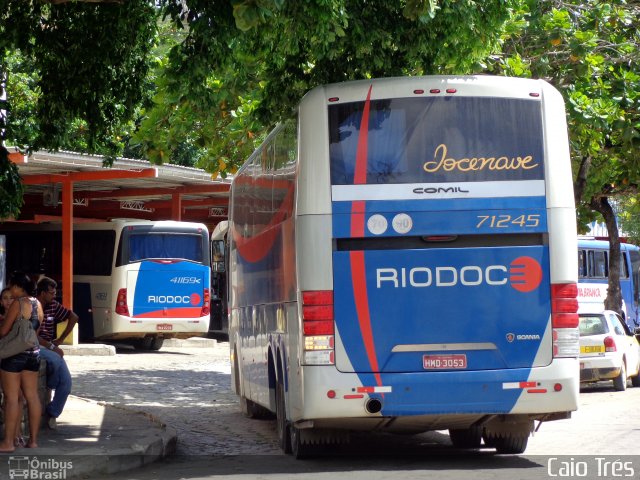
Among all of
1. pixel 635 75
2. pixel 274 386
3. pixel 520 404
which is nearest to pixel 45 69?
pixel 274 386

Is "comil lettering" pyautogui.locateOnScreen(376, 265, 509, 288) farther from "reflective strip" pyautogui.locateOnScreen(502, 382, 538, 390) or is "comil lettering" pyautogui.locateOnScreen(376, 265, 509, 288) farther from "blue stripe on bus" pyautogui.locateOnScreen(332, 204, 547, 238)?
"reflective strip" pyautogui.locateOnScreen(502, 382, 538, 390)

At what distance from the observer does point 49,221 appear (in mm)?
33781

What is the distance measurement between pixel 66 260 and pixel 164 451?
57.9 feet

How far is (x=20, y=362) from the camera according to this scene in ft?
37.3

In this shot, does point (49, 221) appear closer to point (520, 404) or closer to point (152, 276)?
point (152, 276)

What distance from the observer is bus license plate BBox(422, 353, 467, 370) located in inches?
414

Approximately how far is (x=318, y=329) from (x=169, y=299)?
20.0 m

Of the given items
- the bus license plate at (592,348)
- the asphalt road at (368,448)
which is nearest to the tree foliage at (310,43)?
the asphalt road at (368,448)

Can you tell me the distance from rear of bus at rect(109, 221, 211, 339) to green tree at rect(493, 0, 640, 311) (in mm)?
12792

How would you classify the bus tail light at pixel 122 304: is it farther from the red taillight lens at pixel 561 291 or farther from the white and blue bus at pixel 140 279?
the red taillight lens at pixel 561 291

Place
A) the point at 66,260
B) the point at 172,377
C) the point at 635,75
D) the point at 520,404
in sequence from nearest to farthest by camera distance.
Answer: the point at 520,404
the point at 635,75
the point at 172,377
the point at 66,260

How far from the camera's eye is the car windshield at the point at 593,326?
21391 millimetres

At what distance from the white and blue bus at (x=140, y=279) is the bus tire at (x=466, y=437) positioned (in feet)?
58.9

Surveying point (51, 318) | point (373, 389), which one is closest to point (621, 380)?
point (51, 318)
